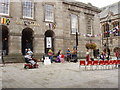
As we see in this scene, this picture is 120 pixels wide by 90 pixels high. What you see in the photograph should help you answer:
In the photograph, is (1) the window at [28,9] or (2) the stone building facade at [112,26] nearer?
(1) the window at [28,9]

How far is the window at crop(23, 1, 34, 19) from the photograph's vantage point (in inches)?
683

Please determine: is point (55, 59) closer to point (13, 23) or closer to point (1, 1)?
point (13, 23)

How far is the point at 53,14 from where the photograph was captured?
19500 mm

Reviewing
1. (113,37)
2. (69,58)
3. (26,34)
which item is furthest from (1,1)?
(113,37)

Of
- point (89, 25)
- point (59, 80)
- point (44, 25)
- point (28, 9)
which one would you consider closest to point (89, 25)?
point (89, 25)

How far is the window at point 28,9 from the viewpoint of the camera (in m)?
17.3

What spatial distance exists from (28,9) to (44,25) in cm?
292

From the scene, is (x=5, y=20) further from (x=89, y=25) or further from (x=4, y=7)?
(x=89, y=25)

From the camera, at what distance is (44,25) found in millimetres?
18547

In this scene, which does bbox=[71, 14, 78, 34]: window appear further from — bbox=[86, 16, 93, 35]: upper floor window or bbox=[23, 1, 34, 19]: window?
bbox=[23, 1, 34, 19]: window

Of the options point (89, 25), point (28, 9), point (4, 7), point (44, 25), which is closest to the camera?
point (4, 7)

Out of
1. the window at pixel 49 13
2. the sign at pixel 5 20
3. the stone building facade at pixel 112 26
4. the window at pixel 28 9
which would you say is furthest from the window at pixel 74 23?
the stone building facade at pixel 112 26

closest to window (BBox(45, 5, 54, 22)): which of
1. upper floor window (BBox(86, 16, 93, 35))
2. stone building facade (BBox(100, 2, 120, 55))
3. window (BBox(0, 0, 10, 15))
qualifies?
window (BBox(0, 0, 10, 15))

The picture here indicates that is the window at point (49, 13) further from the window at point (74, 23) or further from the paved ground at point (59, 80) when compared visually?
the paved ground at point (59, 80)
